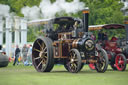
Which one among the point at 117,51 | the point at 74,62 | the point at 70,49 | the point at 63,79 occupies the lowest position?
the point at 63,79

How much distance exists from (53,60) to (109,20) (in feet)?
80.4

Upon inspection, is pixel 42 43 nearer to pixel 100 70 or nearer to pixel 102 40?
pixel 100 70

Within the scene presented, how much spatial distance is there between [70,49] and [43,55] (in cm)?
109

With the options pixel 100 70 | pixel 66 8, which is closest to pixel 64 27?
pixel 100 70

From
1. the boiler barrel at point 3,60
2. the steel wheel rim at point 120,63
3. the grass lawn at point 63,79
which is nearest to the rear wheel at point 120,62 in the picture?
the steel wheel rim at point 120,63

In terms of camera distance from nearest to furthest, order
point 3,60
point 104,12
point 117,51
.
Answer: point 117,51 < point 3,60 < point 104,12

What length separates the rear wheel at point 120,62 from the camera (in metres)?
19.3

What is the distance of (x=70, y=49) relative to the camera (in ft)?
56.4

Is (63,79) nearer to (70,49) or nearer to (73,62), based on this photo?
(73,62)

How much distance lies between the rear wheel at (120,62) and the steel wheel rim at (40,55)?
3.57 m

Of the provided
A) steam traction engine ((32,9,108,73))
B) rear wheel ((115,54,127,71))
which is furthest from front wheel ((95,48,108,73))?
rear wheel ((115,54,127,71))

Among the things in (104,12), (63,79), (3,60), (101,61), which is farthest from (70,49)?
(104,12)

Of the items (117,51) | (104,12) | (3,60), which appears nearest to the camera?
(117,51)

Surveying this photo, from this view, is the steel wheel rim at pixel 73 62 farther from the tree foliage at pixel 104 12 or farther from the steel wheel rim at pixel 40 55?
the tree foliage at pixel 104 12
